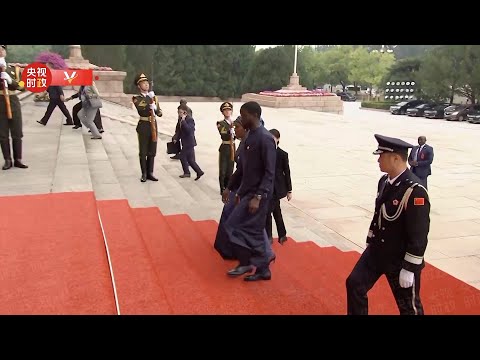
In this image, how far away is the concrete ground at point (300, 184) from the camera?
20.9 feet

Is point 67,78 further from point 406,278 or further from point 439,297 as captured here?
point 406,278

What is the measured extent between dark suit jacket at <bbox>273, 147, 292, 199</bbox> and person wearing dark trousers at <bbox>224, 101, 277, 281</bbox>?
1.18 m

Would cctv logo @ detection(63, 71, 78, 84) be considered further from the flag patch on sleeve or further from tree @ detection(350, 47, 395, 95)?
tree @ detection(350, 47, 395, 95)

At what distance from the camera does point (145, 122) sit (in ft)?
26.1

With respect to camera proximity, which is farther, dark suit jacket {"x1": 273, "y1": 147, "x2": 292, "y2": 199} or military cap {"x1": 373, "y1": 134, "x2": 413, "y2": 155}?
dark suit jacket {"x1": 273, "y1": 147, "x2": 292, "y2": 199}

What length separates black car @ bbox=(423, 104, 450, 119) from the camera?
3306cm

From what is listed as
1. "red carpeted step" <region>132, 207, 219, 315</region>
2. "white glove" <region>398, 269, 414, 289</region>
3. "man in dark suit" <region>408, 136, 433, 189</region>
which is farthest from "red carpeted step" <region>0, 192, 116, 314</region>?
"man in dark suit" <region>408, 136, 433, 189</region>

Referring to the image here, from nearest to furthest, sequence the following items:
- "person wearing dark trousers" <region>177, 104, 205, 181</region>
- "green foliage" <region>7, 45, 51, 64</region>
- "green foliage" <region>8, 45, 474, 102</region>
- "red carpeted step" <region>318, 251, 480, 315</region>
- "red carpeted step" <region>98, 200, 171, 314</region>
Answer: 1. "red carpeted step" <region>98, 200, 171, 314</region>
2. "red carpeted step" <region>318, 251, 480, 315</region>
3. "person wearing dark trousers" <region>177, 104, 205, 181</region>
4. "green foliage" <region>8, 45, 474, 102</region>
5. "green foliage" <region>7, 45, 51, 64</region>

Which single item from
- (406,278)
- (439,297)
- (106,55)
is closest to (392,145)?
(406,278)

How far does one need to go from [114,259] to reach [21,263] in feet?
2.66

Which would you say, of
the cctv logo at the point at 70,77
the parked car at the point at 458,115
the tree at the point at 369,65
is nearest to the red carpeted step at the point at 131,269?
the cctv logo at the point at 70,77

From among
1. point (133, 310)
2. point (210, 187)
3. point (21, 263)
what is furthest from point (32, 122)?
point (133, 310)

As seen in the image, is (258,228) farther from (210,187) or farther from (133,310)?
(210,187)

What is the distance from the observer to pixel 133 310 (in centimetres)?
322
